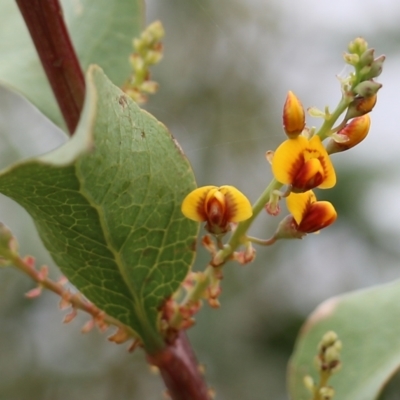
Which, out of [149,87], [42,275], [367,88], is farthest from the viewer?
[149,87]

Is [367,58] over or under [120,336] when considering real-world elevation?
over

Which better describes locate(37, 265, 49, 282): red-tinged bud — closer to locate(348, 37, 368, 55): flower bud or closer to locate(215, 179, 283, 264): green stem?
locate(215, 179, 283, 264): green stem

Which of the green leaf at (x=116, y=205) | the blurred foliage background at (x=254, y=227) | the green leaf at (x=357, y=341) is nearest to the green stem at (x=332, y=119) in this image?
the green leaf at (x=116, y=205)

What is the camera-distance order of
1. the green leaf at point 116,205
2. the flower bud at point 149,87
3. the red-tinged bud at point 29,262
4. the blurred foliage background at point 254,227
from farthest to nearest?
the blurred foliage background at point 254,227 < the flower bud at point 149,87 < the red-tinged bud at point 29,262 < the green leaf at point 116,205

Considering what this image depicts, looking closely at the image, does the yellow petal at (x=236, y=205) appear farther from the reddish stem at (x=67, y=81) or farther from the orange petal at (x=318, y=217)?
the reddish stem at (x=67, y=81)

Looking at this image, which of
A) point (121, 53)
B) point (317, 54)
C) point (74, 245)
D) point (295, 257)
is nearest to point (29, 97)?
point (121, 53)

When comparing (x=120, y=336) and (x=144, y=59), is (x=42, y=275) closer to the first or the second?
(x=120, y=336)

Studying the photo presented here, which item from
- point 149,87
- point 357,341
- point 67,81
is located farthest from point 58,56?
point 357,341
